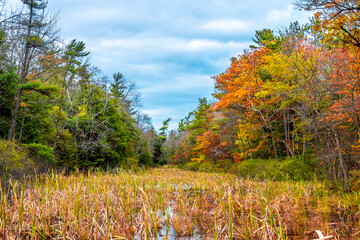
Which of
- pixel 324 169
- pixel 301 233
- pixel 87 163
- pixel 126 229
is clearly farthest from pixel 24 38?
pixel 324 169

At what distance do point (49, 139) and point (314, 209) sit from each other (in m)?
13.8

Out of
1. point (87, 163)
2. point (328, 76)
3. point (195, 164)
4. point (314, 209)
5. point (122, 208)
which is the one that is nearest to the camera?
point (122, 208)

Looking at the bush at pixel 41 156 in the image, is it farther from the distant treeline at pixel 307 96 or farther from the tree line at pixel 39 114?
the distant treeline at pixel 307 96

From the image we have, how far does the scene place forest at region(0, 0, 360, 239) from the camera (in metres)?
3.69

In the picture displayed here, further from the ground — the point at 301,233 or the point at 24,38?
the point at 24,38

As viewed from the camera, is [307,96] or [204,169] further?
[204,169]

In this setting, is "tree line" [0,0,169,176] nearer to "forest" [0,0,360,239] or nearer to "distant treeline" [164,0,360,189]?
"forest" [0,0,360,239]

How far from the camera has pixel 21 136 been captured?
11906 millimetres

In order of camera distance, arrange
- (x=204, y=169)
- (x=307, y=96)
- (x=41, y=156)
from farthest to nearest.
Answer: (x=204, y=169), (x=41, y=156), (x=307, y=96)

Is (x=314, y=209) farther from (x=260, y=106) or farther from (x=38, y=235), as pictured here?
(x=260, y=106)

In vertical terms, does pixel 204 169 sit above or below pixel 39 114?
below

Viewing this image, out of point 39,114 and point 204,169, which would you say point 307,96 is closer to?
point 204,169

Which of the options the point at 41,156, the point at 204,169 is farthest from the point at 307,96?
the point at 41,156

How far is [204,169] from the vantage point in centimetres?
1339
